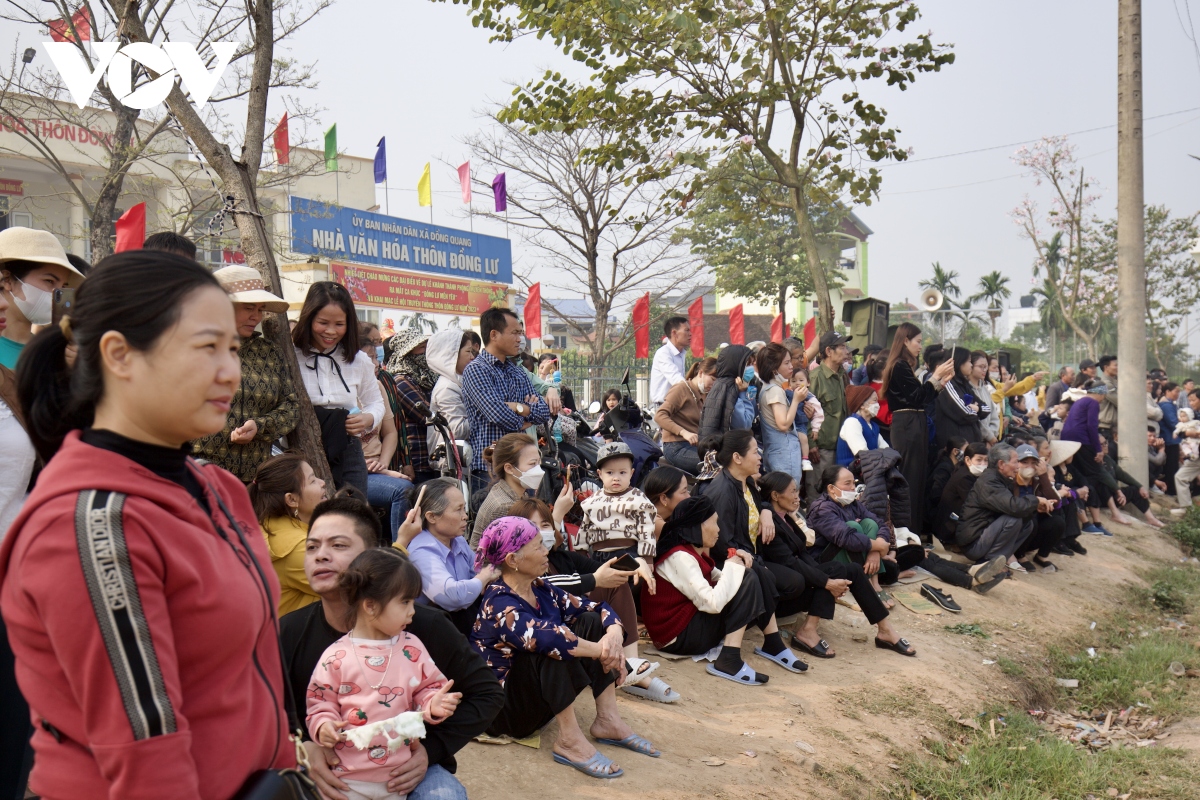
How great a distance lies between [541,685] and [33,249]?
2644 millimetres

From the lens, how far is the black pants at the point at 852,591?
22.1 feet

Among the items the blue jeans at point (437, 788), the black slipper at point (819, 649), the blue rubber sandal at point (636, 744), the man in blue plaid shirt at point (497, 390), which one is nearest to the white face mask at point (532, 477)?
the man in blue plaid shirt at point (497, 390)

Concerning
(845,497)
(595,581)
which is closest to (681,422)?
(845,497)

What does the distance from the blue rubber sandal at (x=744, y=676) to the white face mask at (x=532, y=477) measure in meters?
1.61

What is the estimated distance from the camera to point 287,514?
3.93 meters

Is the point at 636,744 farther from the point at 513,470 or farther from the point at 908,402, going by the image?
the point at 908,402

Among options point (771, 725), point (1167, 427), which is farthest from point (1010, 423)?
point (771, 725)

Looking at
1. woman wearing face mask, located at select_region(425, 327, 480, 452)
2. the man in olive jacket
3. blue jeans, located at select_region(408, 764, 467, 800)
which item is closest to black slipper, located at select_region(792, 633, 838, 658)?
woman wearing face mask, located at select_region(425, 327, 480, 452)

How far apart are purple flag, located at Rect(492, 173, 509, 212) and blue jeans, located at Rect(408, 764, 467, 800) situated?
15.5 m

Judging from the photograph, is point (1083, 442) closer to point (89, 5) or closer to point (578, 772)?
point (578, 772)

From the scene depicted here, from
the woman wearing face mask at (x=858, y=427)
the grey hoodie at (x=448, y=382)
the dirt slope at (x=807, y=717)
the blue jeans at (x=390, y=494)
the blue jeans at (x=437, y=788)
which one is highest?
the grey hoodie at (x=448, y=382)

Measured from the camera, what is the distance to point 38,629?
1478 mm

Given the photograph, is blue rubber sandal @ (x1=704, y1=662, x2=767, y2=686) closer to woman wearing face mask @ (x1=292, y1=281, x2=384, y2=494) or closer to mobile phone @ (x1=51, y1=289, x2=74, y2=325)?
woman wearing face mask @ (x1=292, y1=281, x2=384, y2=494)

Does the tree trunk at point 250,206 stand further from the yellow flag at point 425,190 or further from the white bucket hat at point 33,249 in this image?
the yellow flag at point 425,190
